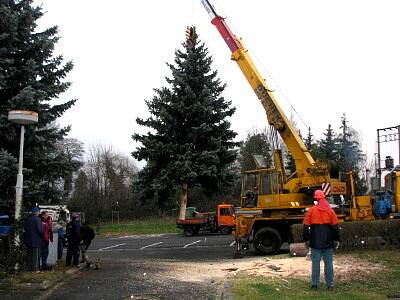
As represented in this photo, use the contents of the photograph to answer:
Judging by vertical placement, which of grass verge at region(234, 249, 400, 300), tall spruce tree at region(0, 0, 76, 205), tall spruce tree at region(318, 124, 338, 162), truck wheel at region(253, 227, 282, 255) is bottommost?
grass verge at region(234, 249, 400, 300)

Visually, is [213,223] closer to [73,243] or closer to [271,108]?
[271,108]

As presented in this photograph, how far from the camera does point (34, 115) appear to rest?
504 inches

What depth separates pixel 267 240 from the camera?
19797 millimetres

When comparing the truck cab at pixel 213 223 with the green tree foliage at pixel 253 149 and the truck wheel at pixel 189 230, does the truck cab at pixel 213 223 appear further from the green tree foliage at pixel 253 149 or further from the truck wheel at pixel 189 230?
the green tree foliage at pixel 253 149

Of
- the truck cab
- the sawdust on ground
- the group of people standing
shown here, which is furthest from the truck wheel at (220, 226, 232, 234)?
the group of people standing

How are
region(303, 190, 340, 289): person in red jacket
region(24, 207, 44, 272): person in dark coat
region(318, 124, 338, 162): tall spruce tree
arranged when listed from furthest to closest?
region(318, 124, 338, 162): tall spruce tree < region(24, 207, 44, 272): person in dark coat < region(303, 190, 340, 289): person in red jacket

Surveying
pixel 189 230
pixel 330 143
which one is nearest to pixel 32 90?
pixel 189 230

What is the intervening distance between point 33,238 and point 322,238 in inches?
263

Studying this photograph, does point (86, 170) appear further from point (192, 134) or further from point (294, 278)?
point (294, 278)

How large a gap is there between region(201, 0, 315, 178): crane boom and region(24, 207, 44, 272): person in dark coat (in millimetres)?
11549

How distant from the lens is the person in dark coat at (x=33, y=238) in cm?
1245

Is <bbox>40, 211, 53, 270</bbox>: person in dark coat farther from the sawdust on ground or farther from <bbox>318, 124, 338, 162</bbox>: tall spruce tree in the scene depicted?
<bbox>318, 124, 338, 162</bbox>: tall spruce tree

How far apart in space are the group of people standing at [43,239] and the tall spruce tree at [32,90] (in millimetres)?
2029

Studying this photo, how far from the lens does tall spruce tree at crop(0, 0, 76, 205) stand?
51.1 feet
